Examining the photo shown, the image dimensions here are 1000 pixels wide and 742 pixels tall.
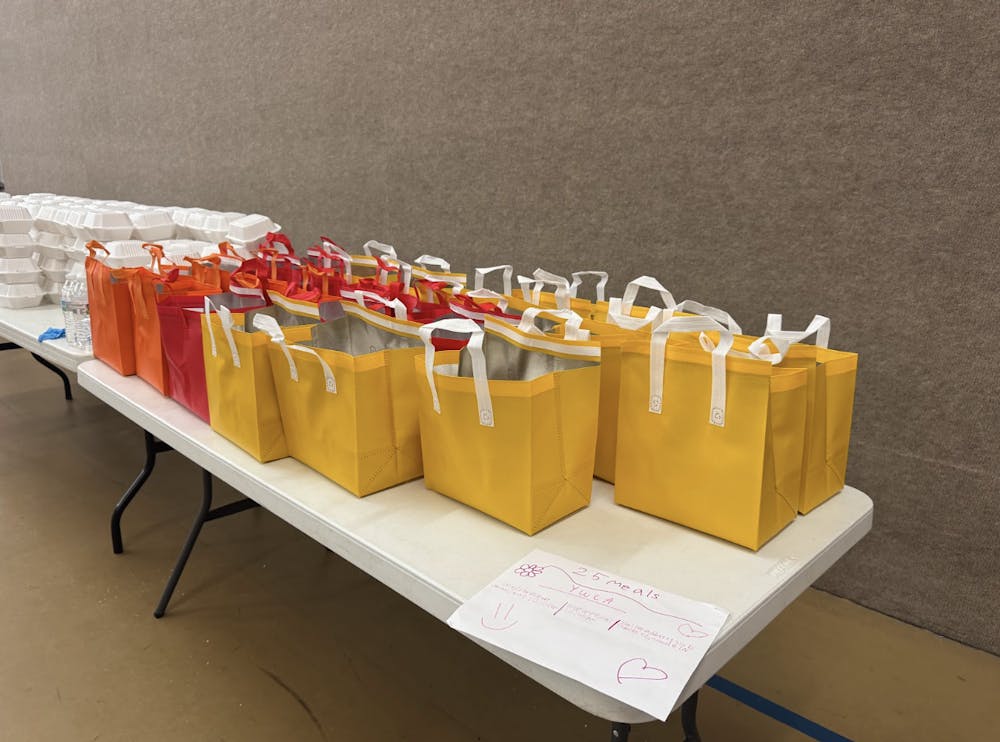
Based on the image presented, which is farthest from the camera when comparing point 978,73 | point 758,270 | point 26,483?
point 26,483

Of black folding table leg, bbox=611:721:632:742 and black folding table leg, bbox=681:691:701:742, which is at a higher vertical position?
black folding table leg, bbox=611:721:632:742

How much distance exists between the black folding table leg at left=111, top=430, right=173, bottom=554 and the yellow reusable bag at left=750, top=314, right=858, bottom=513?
5.32ft

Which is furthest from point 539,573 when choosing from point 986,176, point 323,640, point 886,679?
point 986,176

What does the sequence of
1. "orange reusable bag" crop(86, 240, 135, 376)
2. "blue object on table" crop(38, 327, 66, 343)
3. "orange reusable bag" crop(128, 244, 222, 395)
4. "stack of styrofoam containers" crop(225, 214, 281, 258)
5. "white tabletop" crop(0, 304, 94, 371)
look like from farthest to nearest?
"stack of styrofoam containers" crop(225, 214, 281, 258)
"blue object on table" crop(38, 327, 66, 343)
"white tabletop" crop(0, 304, 94, 371)
"orange reusable bag" crop(86, 240, 135, 376)
"orange reusable bag" crop(128, 244, 222, 395)

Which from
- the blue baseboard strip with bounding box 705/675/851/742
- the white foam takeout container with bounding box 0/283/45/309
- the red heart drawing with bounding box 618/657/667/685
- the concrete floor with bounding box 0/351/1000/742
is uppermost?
the white foam takeout container with bounding box 0/283/45/309

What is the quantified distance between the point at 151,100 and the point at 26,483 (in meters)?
2.76

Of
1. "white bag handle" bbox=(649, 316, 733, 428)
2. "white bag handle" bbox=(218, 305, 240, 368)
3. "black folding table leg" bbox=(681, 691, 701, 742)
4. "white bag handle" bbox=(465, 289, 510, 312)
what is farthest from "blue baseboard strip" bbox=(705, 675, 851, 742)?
"white bag handle" bbox=(218, 305, 240, 368)

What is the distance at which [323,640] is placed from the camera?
1832 mm

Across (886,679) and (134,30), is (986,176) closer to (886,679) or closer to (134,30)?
(886,679)

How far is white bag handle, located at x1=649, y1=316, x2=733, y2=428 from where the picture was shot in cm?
94

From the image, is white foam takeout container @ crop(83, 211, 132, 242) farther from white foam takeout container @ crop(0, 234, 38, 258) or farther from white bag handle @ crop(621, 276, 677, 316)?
white bag handle @ crop(621, 276, 677, 316)

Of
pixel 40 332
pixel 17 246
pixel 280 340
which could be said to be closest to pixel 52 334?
pixel 40 332

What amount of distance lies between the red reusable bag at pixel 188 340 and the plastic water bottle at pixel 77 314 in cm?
58

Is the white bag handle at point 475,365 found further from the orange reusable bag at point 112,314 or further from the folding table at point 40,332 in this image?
the folding table at point 40,332
